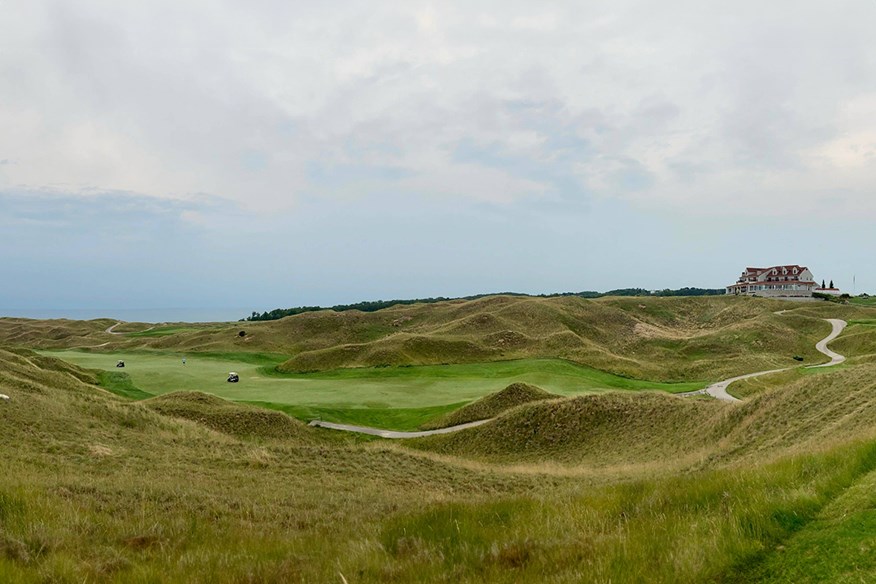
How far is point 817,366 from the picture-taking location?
59.4 meters

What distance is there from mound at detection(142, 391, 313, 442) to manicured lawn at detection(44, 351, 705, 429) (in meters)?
5.49

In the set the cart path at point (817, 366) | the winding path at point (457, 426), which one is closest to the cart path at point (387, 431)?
the winding path at point (457, 426)

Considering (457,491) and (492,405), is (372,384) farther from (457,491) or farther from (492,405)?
(457,491)

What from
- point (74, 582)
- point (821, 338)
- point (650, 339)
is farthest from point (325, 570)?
point (821, 338)

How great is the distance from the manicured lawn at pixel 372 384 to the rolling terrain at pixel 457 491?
205 cm

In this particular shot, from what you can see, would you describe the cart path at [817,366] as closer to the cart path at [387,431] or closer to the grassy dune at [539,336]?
the grassy dune at [539,336]

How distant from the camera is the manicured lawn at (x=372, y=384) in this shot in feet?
139

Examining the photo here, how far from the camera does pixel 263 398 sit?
45906 millimetres

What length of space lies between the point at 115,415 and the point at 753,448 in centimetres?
2963

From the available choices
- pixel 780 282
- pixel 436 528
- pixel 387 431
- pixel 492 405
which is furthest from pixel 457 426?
pixel 780 282

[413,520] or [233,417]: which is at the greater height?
[413,520]

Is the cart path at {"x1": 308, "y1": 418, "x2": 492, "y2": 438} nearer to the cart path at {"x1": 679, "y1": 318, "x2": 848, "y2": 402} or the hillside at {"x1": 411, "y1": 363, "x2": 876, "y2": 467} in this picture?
the hillside at {"x1": 411, "y1": 363, "x2": 876, "y2": 467}

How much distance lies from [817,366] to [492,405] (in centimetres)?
4386

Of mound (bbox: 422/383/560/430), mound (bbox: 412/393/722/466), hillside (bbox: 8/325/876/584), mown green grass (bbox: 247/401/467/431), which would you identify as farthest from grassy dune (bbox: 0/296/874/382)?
hillside (bbox: 8/325/876/584)
